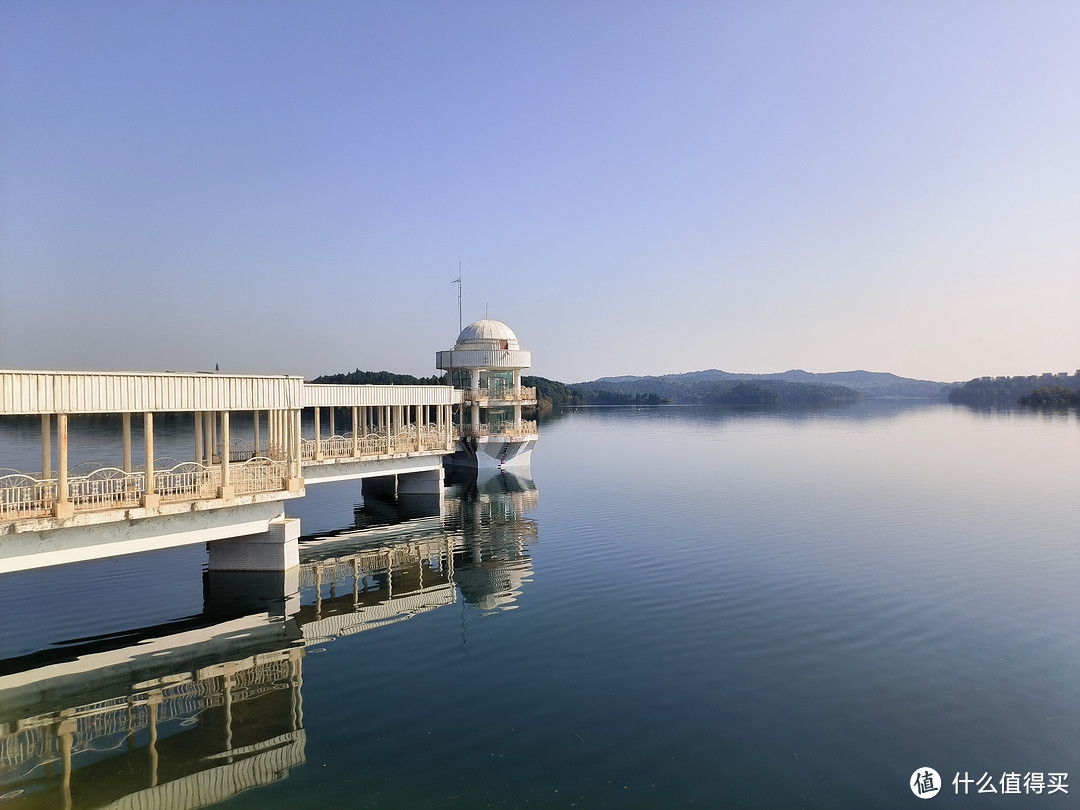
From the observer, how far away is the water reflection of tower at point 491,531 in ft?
76.2

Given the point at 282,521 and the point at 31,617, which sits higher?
the point at 282,521

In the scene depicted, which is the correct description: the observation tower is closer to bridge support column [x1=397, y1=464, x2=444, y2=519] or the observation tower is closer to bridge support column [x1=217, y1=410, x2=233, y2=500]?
bridge support column [x1=397, y1=464, x2=444, y2=519]

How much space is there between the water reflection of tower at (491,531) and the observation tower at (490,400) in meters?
1.62

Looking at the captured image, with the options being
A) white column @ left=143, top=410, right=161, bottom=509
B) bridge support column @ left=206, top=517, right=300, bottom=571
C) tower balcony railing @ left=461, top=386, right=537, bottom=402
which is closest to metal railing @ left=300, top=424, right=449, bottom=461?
tower balcony railing @ left=461, top=386, right=537, bottom=402

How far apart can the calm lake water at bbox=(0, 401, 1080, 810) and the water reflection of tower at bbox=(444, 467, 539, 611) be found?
25 centimetres

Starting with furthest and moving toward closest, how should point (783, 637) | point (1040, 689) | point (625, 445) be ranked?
point (625, 445) < point (783, 637) < point (1040, 689)

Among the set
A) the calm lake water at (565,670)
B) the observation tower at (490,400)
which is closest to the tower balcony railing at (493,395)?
the observation tower at (490,400)

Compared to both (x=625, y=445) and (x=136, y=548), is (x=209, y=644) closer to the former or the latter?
(x=136, y=548)

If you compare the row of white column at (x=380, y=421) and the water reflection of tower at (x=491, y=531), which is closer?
the water reflection of tower at (x=491, y=531)

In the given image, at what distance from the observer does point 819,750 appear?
479 inches

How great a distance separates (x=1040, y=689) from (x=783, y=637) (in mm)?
5537

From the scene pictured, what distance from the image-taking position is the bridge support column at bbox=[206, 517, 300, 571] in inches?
929

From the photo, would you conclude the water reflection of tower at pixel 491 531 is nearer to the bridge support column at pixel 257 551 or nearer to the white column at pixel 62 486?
the bridge support column at pixel 257 551

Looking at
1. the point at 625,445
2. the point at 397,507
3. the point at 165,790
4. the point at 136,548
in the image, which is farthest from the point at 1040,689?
the point at 625,445
